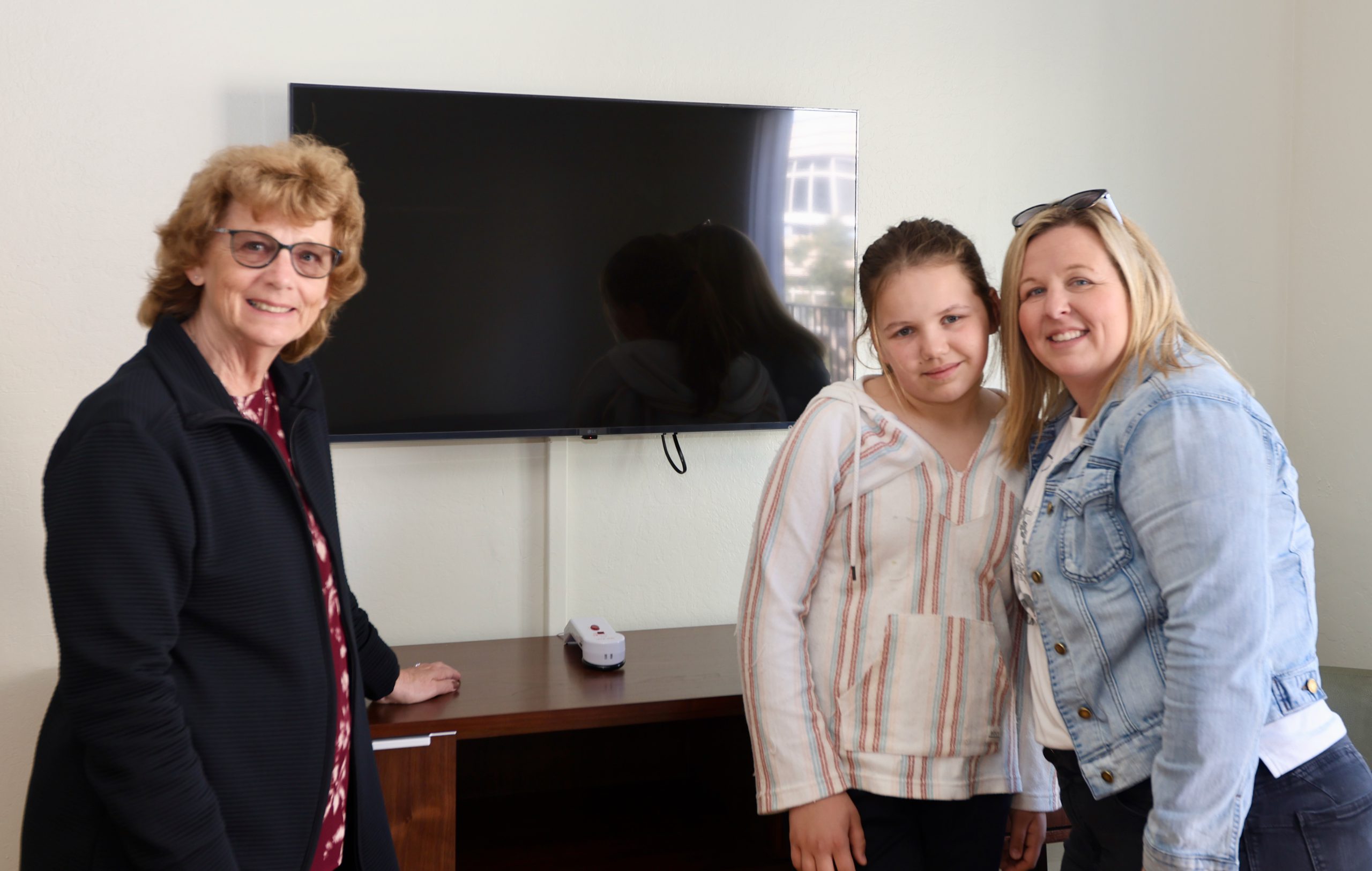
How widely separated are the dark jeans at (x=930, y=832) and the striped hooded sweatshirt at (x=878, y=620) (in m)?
0.03

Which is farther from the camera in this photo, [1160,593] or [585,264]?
[585,264]

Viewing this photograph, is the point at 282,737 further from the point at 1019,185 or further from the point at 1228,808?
the point at 1019,185

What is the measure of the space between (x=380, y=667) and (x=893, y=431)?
81 centimetres

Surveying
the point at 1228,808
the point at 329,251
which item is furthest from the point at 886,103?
the point at 1228,808

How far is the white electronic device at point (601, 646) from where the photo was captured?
1.73m

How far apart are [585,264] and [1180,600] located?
1.25 metres

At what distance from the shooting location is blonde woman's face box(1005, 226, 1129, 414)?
3.54 feet

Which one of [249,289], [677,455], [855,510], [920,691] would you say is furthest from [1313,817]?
[677,455]

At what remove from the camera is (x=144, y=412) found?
0.91 m

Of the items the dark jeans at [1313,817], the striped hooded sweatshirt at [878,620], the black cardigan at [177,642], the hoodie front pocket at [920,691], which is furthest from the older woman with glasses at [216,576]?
the dark jeans at [1313,817]

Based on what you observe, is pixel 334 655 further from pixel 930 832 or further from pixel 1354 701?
pixel 1354 701

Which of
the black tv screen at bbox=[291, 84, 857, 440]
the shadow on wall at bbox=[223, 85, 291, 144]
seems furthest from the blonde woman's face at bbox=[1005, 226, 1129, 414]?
the shadow on wall at bbox=[223, 85, 291, 144]

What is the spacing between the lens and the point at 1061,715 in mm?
1088

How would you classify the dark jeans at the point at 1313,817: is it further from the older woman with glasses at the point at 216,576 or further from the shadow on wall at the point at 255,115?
the shadow on wall at the point at 255,115
